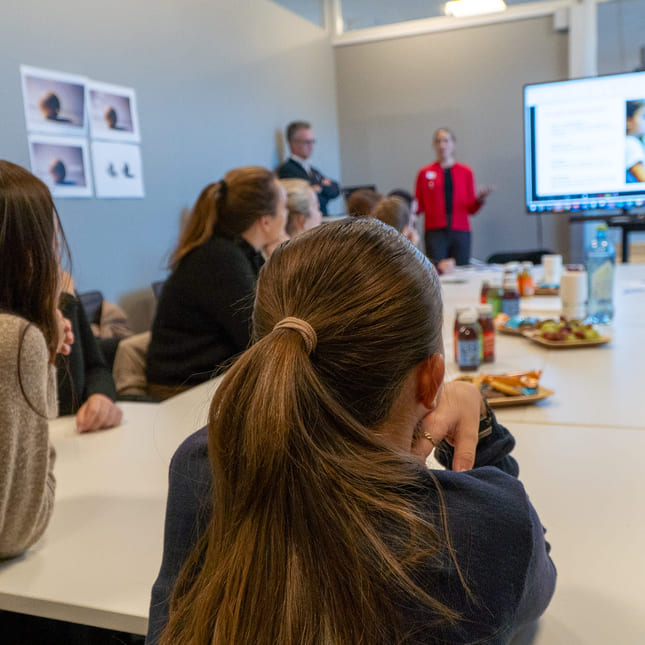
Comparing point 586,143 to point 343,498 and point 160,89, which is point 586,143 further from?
point 160,89

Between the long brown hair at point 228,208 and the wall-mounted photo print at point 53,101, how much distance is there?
164cm

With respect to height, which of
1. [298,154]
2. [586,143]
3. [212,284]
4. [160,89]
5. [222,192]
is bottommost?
[212,284]

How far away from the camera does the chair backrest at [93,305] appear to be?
3673 mm

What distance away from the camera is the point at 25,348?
909 mm

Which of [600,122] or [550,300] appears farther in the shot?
[550,300]

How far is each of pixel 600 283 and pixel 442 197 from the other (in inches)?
163

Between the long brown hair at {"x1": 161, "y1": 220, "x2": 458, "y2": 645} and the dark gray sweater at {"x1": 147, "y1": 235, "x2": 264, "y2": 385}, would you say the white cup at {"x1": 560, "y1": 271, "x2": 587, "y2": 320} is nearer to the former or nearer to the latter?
the dark gray sweater at {"x1": 147, "y1": 235, "x2": 264, "y2": 385}

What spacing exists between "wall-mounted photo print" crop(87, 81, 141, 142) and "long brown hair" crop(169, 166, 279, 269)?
1888 millimetres

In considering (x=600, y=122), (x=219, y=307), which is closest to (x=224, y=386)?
(x=219, y=307)

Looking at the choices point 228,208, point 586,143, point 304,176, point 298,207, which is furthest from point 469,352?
point 304,176

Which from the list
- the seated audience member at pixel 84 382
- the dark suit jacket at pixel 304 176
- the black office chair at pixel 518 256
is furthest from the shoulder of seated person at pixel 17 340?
the dark suit jacket at pixel 304 176

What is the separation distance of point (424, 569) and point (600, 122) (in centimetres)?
229

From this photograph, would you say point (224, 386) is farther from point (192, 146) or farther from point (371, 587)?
point (192, 146)

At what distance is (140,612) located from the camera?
84cm
